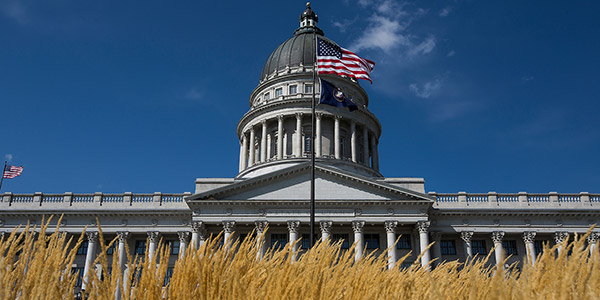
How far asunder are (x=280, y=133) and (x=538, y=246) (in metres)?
29.6

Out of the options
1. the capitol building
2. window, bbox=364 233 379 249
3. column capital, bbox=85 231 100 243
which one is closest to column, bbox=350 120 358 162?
the capitol building

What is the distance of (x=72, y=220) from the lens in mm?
43031

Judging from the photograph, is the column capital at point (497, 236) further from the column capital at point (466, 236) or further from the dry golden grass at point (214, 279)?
the dry golden grass at point (214, 279)

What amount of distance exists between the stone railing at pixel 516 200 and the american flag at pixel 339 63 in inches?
768

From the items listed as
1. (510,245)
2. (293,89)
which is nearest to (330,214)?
(510,245)

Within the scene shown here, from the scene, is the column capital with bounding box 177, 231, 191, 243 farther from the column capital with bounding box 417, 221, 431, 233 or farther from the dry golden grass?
the dry golden grass

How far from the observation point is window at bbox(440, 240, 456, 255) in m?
42.0

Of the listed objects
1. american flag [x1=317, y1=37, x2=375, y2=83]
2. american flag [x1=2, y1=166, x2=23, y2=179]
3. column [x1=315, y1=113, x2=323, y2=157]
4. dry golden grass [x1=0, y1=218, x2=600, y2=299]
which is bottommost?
dry golden grass [x1=0, y1=218, x2=600, y2=299]

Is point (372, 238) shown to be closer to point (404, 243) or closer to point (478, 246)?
point (404, 243)

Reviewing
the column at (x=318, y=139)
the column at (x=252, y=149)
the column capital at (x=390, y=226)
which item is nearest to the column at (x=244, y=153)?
the column at (x=252, y=149)

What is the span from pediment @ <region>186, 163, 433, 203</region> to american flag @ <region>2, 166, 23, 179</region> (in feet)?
52.5

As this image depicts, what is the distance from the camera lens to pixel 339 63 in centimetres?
2720

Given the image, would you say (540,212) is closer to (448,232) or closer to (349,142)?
(448,232)

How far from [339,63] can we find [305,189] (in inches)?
635
